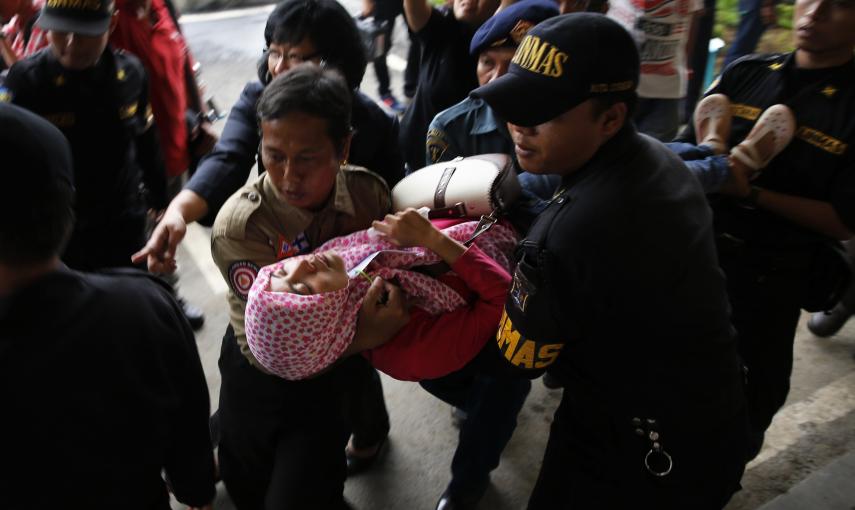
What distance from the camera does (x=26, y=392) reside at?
3.99 feet

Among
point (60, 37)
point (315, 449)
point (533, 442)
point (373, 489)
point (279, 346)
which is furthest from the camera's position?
point (533, 442)

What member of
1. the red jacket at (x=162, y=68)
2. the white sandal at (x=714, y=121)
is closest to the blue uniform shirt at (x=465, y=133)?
the white sandal at (x=714, y=121)

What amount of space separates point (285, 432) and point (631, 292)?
111 centimetres

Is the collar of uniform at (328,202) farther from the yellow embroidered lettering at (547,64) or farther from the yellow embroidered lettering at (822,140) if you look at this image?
the yellow embroidered lettering at (822,140)

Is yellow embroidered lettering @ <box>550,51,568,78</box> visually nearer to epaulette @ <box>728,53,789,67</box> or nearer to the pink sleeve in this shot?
the pink sleeve

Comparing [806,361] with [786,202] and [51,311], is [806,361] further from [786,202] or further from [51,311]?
[51,311]

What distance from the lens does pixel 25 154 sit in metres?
1.16

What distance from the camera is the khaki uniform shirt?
5.61ft

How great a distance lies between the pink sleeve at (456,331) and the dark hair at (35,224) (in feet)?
2.80

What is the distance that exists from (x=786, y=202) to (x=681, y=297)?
0.82 metres

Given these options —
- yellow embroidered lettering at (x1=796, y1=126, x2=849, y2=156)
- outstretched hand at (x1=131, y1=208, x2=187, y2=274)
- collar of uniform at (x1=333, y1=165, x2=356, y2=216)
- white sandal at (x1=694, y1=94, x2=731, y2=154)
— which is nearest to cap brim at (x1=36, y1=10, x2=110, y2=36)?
outstretched hand at (x1=131, y1=208, x2=187, y2=274)

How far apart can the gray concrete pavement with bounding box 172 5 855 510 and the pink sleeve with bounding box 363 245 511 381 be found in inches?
42.8

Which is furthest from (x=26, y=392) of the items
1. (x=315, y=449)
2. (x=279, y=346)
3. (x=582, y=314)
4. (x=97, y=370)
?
(x=582, y=314)

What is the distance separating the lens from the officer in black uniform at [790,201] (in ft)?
6.25
